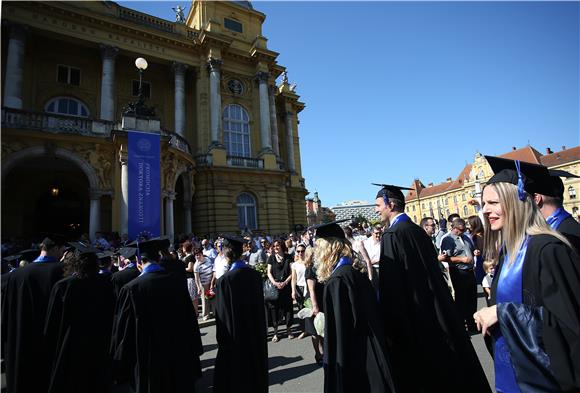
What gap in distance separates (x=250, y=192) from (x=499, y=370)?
71.0ft

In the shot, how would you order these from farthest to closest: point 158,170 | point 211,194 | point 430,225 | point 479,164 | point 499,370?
point 479,164 → point 211,194 → point 158,170 → point 430,225 → point 499,370

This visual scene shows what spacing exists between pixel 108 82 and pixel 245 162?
1011 cm

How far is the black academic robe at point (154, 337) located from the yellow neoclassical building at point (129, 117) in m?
11.2

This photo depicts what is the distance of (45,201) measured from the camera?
18.8 m

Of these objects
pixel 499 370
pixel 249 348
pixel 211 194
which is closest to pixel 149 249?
pixel 249 348

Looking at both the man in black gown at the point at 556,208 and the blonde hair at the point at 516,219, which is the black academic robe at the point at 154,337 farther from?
the man in black gown at the point at 556,208

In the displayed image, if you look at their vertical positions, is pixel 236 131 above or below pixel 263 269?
above

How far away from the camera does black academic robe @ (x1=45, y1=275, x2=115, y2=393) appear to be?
400 centimetres

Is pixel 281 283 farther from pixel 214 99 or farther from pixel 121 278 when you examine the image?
pixel 214 99

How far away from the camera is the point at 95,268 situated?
14.2ft

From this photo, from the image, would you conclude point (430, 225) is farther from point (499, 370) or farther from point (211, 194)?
point (211, 194)

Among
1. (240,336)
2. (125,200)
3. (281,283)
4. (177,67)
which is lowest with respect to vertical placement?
(240,336)

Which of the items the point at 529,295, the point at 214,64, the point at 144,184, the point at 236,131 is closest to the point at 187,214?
the point at 144,184

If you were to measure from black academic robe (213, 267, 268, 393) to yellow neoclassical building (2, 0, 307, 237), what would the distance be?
448 inches
